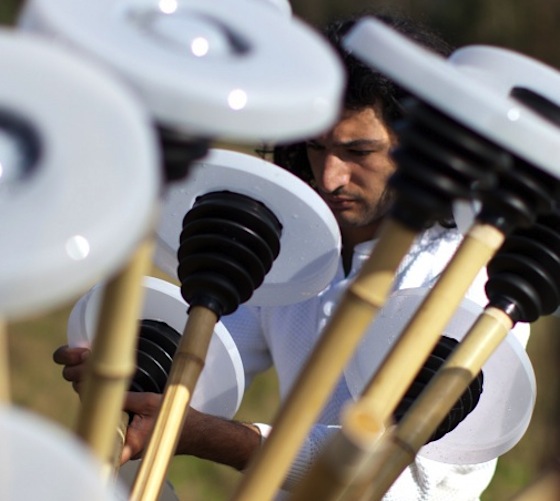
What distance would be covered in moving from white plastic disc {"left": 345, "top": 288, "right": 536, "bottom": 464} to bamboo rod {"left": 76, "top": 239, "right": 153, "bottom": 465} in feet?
0.91

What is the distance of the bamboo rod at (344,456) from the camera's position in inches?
15.2

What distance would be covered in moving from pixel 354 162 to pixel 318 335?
179 millimetres

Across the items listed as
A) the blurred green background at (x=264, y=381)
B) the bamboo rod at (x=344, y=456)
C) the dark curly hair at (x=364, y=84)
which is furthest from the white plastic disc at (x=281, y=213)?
the blurred green background at (x=264, y=381)

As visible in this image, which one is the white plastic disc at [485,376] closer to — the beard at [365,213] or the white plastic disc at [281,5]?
the white plastic disc at [281,5]

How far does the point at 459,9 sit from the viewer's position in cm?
265

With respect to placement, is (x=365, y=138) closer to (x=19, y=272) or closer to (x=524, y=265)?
(x=524, y=265)

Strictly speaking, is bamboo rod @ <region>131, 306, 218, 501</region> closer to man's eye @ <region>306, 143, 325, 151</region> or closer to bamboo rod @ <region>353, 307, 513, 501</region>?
bamboo rod @ <region>353, 307, 513, 501</region>

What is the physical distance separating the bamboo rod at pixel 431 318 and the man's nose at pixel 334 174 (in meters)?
0.68

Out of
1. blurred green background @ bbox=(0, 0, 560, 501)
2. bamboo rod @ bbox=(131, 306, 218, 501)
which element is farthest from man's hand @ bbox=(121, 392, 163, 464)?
blurred green background @ bbox=(0, 0, 560, 501)

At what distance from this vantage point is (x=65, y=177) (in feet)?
1.10

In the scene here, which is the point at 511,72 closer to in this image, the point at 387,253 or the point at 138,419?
the point at 387,253

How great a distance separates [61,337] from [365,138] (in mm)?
1150

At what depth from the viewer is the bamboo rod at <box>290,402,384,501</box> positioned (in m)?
0.39

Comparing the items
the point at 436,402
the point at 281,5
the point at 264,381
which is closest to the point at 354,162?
the point at 281,5
